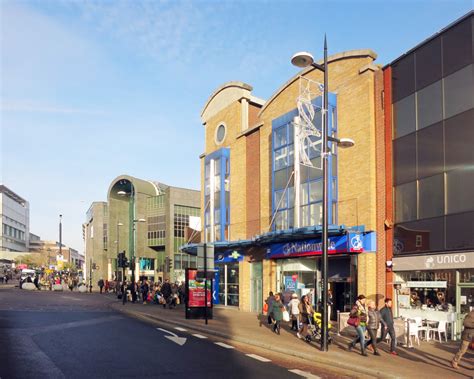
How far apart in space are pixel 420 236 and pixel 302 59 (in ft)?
28.9

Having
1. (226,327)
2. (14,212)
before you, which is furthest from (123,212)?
(14,212)

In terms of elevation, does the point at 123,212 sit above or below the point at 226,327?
above

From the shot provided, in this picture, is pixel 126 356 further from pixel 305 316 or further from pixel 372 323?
pixel 372 323

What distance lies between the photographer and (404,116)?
1934cm

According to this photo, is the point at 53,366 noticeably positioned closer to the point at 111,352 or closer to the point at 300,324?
the point at 111,352

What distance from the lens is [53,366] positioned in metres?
10.5

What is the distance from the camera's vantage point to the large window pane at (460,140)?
16312 millimetres

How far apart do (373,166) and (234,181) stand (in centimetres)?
1162

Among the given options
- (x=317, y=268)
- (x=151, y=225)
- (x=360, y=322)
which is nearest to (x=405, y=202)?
(x=317, y=268)

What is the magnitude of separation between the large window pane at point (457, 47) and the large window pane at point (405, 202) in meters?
4.28

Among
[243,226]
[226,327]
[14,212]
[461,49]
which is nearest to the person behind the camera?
[461,49]

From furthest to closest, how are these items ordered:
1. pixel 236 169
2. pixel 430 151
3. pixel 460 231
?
pixel 236 169, pixel 430 151, pixel 460 231

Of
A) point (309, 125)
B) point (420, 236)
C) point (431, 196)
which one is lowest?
point (420, 236)

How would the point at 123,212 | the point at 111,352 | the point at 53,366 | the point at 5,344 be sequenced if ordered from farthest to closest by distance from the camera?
the point at 123,212
the point at 5,344
the point at 111,352
the point at 53,366
